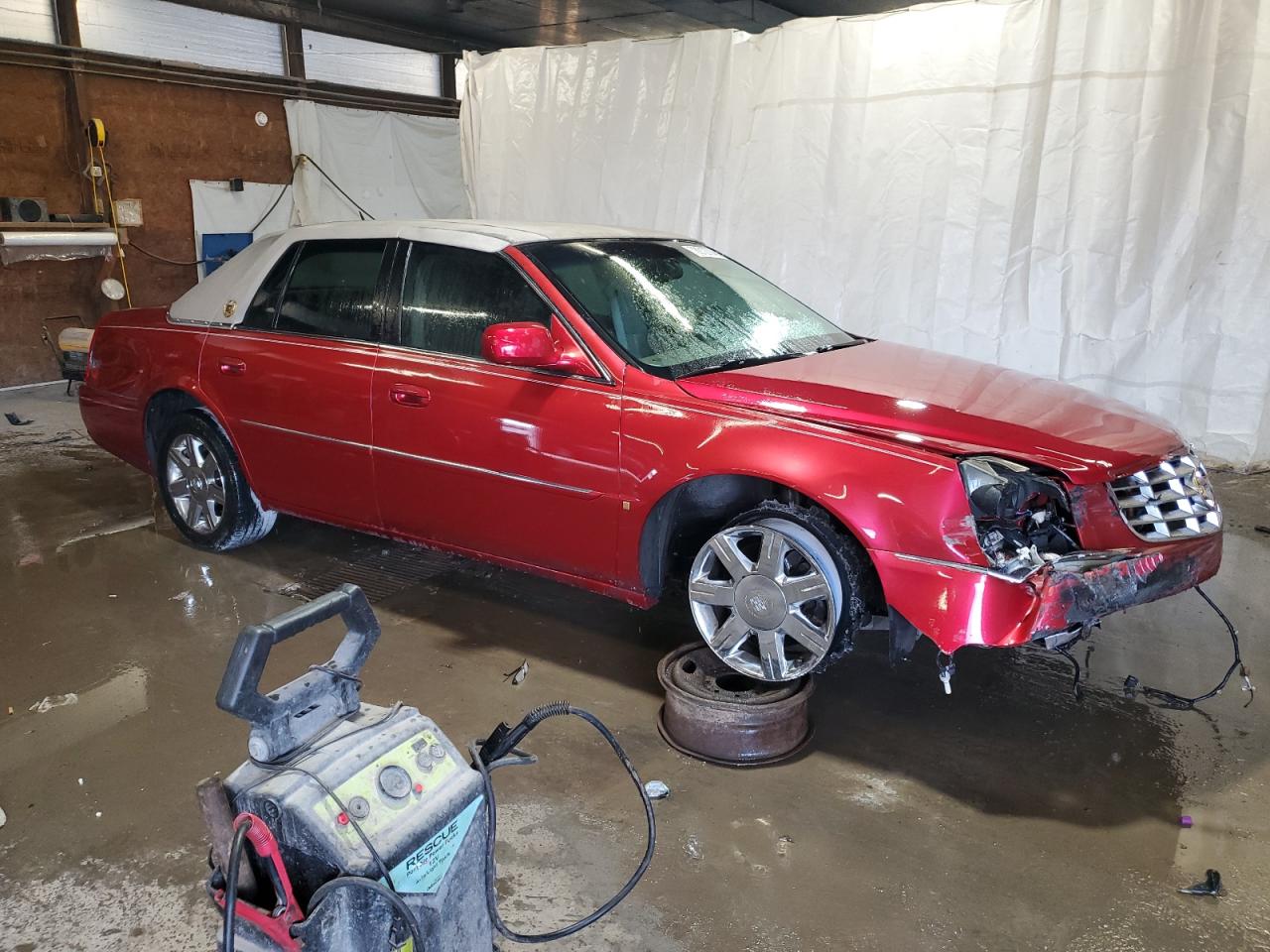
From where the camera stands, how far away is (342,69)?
436 inches

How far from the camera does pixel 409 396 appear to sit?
11.5 feet

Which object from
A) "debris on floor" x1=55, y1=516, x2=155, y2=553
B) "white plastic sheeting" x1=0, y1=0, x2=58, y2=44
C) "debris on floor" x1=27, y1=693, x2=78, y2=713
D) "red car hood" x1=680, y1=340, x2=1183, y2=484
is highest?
"white plastic sheeting" x1=0, y1=0, x2=58, y2=44

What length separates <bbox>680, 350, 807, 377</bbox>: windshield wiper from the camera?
3.14m

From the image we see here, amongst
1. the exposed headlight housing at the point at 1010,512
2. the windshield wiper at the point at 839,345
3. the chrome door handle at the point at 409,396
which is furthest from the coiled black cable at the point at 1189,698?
the chrome door handle at the point at 409,396

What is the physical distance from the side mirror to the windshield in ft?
0.49

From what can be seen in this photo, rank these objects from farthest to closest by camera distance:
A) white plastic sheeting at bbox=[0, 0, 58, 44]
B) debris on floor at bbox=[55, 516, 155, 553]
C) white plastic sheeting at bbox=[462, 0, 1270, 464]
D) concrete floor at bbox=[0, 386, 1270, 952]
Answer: white plastic sheeting at bbox=[0, 0, 58, 44]
white plastic sheeting at bbox=[462, 0, 1270, 464]
debris on floor at bbox=[55, 516, 155, 553]
concrete floor at bbox=[0, 386, 1270, 952]

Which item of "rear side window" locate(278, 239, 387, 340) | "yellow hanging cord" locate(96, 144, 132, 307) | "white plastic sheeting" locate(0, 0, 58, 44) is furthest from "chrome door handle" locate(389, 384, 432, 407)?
"white plastic sheeting" locate(0, 0, 58, 44)

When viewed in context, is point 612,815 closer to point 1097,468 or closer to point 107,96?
point 1097,468

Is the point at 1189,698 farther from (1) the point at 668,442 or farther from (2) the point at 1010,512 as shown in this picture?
(1) the point at 668,442

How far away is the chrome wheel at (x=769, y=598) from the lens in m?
2.82

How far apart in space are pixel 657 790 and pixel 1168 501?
1.76 meters

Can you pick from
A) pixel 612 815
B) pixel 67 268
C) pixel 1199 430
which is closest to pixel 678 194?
pixel 1199 430

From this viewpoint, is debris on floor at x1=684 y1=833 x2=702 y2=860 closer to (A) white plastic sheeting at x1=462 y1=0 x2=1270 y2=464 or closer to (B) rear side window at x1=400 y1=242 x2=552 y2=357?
(B) rear side window at x1=400 y1=242 x2=552 y2=357

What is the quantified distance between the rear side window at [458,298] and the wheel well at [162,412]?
1.33m
